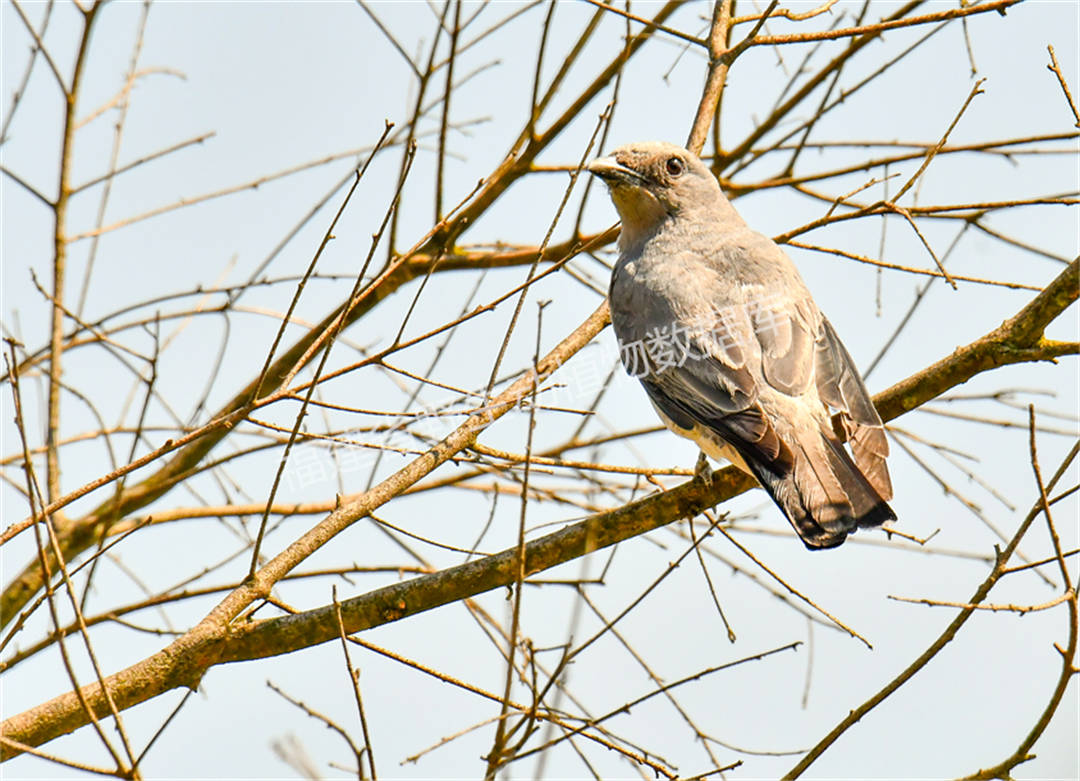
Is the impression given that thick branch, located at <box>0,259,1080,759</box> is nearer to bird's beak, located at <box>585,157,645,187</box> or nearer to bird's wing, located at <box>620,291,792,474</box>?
bird's wing, located at <box>620,291,792,474</box>

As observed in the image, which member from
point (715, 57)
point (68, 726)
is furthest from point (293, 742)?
point (715, 57)

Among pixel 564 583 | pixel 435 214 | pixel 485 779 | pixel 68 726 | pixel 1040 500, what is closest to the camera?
pixel 485 779

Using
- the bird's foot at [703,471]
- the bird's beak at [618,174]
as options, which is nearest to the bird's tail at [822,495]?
the bird's foot at [703,471]

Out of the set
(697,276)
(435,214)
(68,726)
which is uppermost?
(435,214)

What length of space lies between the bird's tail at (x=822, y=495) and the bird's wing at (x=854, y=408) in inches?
2.6

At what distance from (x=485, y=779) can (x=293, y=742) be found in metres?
0.50

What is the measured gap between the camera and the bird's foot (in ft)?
14.3

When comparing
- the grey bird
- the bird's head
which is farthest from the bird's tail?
the bird's head

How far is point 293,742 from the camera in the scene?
2793mm

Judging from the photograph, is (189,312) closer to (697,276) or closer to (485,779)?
(697,276)

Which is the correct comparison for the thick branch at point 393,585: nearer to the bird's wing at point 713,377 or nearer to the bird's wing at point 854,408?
the bird's wing at point 854,408

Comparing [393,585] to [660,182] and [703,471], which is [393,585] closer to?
[703,471]

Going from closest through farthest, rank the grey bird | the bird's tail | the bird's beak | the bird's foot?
the bird's tail, the grey bird, the bird's foot, the bird's beak

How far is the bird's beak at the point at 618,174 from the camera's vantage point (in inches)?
216
